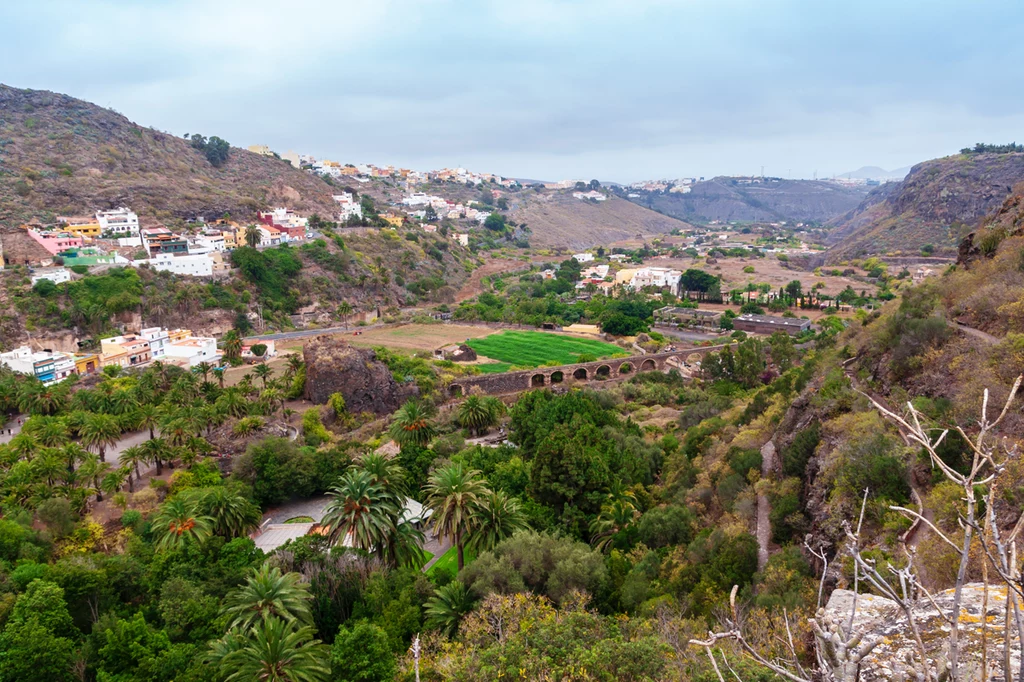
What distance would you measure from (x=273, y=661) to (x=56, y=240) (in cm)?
7199

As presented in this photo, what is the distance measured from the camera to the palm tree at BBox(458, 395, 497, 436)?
42406 millimetres

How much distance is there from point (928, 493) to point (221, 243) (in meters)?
82.5

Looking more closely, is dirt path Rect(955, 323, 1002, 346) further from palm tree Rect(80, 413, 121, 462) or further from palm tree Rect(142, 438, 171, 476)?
palm tree Rect(80, 413, 121, 462)

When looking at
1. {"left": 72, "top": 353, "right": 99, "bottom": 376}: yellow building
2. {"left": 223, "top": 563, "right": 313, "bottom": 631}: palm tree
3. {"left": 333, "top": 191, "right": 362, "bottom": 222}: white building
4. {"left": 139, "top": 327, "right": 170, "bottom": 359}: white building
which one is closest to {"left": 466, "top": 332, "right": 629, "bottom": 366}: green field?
{"left": 139, "top": 327, "right": 170, "bottom": 359}: white building

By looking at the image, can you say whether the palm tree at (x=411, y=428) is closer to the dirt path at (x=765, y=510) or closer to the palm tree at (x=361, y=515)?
the palm tree at (x=361, y=515)

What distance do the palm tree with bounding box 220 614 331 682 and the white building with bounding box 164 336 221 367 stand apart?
4314 centimetres

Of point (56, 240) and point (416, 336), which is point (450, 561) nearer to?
point (416, 336)

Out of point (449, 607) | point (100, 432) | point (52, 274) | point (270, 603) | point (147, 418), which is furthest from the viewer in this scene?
point (52, 274)

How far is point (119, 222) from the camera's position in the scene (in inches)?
3110

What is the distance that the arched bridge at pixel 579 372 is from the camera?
5519 centimetres

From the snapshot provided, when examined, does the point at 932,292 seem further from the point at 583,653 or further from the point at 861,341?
the point at 583,653

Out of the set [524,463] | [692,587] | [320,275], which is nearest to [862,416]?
[692,587]

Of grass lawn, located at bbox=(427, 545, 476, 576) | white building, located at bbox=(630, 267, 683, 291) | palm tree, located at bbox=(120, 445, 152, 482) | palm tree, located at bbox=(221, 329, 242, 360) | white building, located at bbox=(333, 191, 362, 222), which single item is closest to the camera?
grass lawn, located at bbox=(427, 545, 476, 576)

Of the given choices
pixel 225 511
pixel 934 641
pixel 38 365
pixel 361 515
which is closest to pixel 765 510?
pixel 361 515
